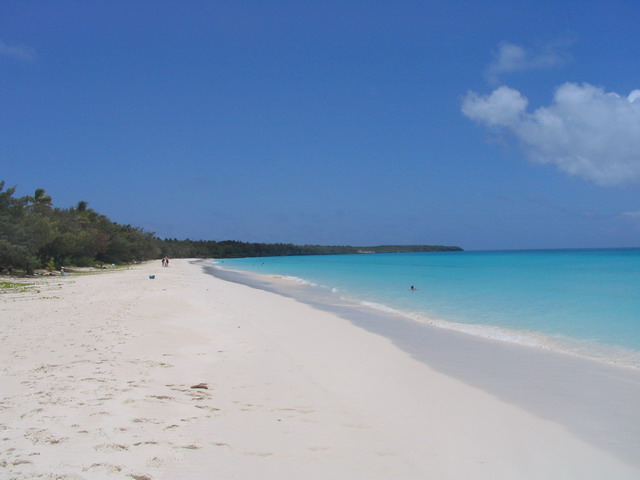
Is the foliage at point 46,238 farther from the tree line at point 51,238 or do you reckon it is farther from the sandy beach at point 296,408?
the sandy beach at point 296,408

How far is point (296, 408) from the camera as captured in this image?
5.00 m

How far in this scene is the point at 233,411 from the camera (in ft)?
15.6

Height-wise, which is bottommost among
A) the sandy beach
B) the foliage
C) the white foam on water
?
the white foam on water

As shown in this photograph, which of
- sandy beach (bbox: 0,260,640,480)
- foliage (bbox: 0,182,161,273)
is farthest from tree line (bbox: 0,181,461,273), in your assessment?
sandy beach (bbox: 0,260,640,480)

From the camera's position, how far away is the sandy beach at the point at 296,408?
11.8 feet

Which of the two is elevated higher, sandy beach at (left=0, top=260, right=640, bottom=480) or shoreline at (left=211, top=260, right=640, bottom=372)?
sandy beach at (left=0, top=260, right=640, bottom=480)

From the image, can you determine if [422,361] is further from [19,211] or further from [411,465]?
[19,211]

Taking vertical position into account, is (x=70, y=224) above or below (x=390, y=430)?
above

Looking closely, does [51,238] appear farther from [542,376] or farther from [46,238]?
[542,376]

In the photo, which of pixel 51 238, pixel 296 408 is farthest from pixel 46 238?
pixel 296 408

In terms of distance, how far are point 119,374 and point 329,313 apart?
8.99 meters

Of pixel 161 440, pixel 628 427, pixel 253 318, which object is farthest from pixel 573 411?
pixel 253 318

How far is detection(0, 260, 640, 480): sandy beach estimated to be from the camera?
A: 360 centimetres

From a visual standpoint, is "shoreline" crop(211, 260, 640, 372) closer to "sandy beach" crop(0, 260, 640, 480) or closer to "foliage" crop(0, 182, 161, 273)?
"sandy beach" crop(0, 260, 640, 480)
